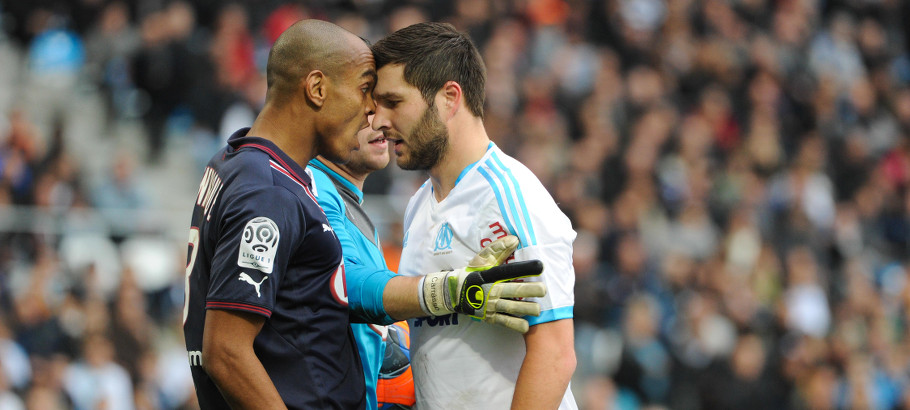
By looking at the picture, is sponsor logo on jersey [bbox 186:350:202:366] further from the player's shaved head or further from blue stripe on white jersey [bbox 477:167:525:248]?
blue stripe on white jersey [bbox 477:167:525:248]

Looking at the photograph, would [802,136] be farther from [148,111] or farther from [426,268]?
[426,268]

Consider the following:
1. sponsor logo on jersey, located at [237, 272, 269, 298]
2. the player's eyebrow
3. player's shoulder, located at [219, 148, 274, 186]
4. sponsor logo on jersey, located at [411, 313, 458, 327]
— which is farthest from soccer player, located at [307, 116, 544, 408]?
sponsor logo on jersey, located at [237, 272, 269, 298]

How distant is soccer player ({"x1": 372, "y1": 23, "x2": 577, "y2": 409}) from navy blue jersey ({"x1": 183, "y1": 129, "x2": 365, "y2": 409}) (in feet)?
1.37

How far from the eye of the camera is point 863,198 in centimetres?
1608

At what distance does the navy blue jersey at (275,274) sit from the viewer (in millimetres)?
3441

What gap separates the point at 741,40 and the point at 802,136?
6.88ft

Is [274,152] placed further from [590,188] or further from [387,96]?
[590,188]

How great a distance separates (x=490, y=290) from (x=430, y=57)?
1.07m

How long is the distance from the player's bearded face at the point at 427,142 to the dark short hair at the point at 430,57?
0.24 ft

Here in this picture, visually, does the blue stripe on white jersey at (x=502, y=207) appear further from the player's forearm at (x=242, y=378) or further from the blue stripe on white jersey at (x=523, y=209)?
the player's forearm at (x=242, y=378)

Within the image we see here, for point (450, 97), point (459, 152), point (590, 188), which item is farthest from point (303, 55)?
point (590, 188)

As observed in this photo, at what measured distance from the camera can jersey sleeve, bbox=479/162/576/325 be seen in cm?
386

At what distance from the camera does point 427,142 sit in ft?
13.9

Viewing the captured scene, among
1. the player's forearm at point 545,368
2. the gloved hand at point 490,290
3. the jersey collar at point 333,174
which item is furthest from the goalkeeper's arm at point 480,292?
the jersey collar at point 333,174
